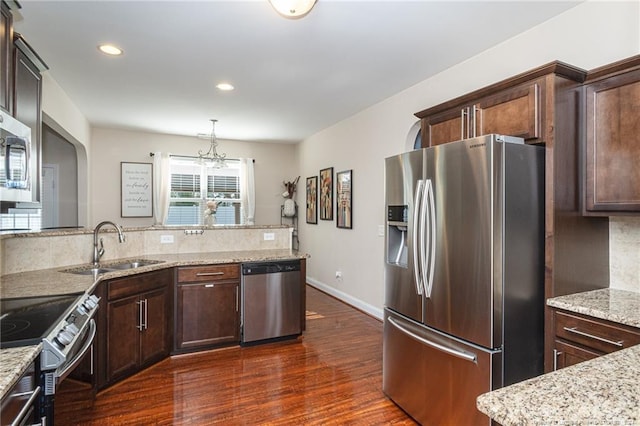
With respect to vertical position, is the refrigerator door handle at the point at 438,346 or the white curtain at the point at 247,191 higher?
the white curtain at the point at 247,191

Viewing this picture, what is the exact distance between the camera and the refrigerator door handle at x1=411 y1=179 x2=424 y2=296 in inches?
90.0

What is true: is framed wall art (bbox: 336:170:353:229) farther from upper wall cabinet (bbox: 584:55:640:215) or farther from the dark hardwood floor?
upper wall cabinet (bbox: 584:55:640:215)

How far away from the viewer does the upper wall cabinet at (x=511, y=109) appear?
1.96 meters

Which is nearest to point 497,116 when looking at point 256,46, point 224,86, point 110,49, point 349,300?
point 256,46

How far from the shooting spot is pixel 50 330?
1.45 meters

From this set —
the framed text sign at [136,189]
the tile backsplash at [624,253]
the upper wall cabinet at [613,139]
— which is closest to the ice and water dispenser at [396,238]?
the upper wall cabinet at [613,139]

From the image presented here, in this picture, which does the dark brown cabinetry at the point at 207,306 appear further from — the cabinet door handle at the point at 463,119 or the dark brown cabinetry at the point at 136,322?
the cabinet door handle at the point at 463,119

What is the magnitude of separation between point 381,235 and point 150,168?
14.0ft

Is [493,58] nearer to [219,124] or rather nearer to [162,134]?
[219,124]

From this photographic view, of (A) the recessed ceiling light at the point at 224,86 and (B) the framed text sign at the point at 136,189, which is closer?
(A) the recessed ceiling light at the point at 224,86

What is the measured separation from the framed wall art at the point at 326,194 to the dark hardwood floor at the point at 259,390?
2394 millimetres

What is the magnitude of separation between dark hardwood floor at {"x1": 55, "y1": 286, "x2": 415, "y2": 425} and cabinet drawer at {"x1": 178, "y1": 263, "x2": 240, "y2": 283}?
709mm

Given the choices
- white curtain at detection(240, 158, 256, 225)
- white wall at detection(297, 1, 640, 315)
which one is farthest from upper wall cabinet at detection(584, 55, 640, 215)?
white curtain at detection(240, 158, 256, 225)

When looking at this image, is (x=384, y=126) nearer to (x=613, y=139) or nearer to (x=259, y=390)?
(x=613, y=139)
